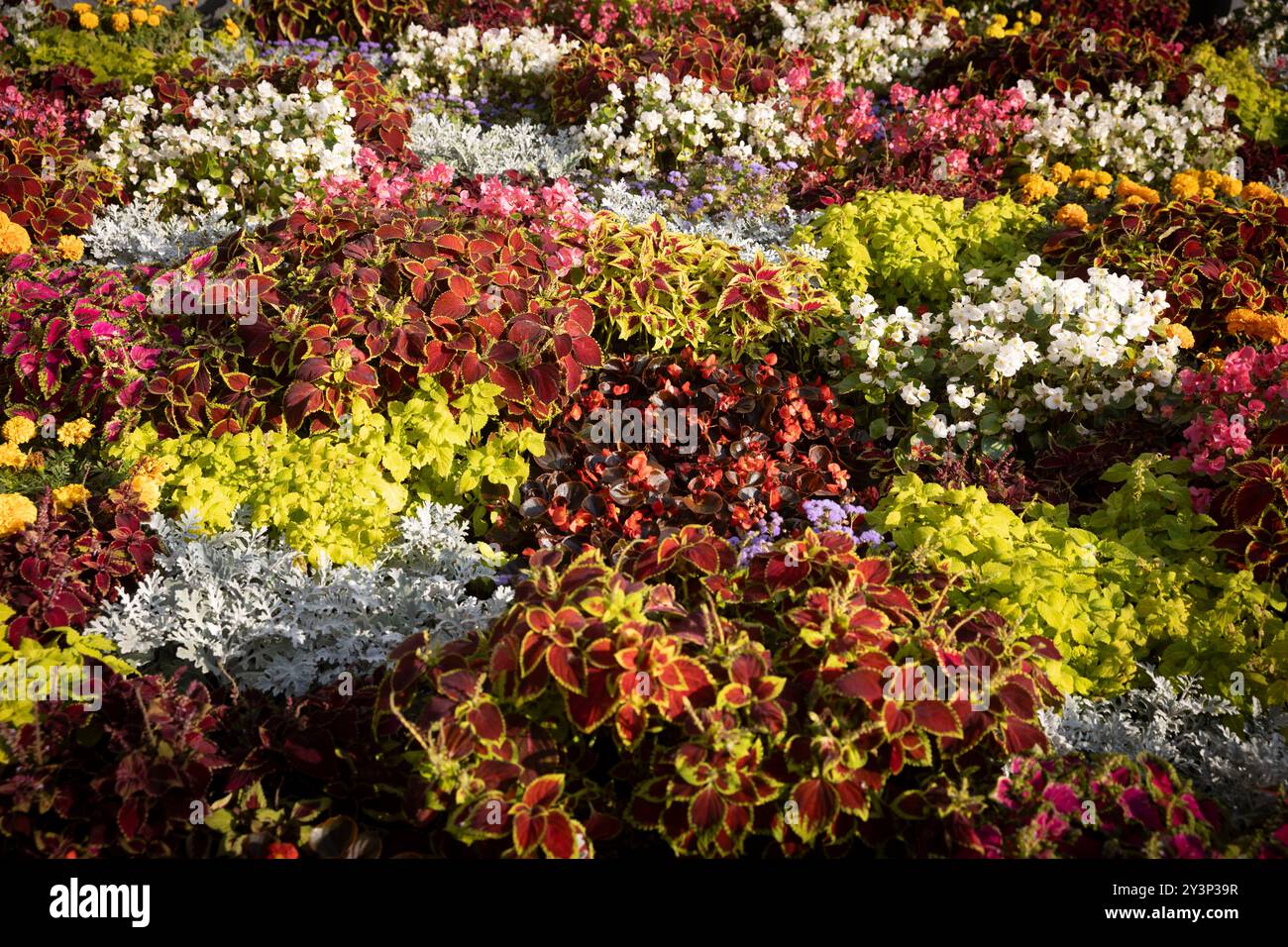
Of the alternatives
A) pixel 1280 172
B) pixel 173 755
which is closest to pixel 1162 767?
pixel 173 755

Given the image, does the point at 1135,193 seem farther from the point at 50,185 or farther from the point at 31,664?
the point at 50,185

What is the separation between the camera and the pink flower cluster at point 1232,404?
3080 millimetres

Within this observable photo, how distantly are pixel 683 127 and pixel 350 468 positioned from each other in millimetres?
3063

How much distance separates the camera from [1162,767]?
6.88ft

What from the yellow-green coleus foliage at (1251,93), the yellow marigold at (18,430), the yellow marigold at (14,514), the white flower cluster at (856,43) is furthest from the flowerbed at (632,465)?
the yellow-green coleus foliage at (1251,93)

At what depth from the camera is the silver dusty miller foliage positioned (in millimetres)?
2328

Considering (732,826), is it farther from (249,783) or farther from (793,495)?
(793,495)

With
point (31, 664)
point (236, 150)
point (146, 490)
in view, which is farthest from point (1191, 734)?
point (236, 150)

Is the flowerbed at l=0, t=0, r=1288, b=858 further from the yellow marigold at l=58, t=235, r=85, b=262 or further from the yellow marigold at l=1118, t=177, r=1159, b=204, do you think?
the yellow marigold at l=1118, t=177, r=1159, b=204

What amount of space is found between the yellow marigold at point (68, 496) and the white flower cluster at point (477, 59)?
399cm

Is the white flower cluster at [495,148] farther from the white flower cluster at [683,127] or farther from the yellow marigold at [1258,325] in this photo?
the yellow marigold at [1258,325]

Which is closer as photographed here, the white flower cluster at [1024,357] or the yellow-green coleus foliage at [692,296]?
the white flower cluster at [1024,357]

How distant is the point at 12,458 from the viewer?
3.04 meters

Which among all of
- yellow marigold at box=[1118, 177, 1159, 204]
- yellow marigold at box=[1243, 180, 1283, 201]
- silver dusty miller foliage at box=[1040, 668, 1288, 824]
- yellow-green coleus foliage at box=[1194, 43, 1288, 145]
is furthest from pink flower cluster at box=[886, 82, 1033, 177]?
silver dusty miller foliage at box=[1040, 668, 1288, 824]
